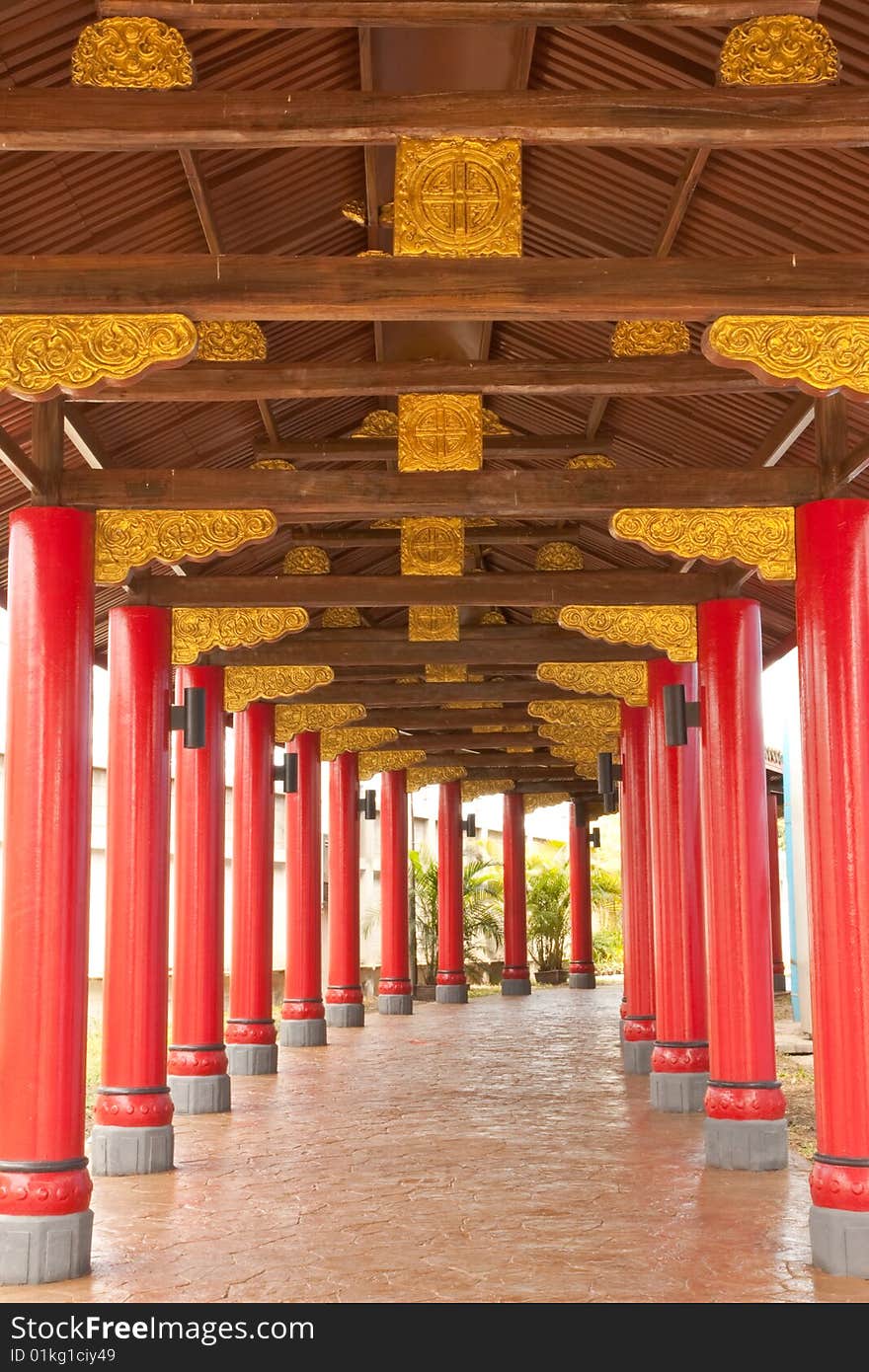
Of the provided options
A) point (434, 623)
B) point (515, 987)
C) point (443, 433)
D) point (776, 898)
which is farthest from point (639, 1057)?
point (776, 898)

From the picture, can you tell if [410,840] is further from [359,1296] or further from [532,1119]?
[359,1296]

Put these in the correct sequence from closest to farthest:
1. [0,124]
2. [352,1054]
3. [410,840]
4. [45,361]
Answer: [0,124] < [45,361] < [352,1054] < [410,840]

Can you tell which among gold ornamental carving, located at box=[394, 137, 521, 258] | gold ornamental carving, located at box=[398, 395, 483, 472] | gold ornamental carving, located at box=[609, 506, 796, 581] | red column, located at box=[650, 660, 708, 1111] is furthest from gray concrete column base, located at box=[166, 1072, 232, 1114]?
gold ornamental carving, located at box=[394, 137, 521, 258]

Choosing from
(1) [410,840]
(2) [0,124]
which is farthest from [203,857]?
(1) [410,840]

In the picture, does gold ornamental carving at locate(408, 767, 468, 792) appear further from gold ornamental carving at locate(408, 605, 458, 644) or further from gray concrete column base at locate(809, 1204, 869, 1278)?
gray concrete column base at locate(809, 1204, 869, 1278)

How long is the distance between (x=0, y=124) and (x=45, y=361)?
1.19 metres

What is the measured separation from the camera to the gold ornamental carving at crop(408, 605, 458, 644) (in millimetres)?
13180

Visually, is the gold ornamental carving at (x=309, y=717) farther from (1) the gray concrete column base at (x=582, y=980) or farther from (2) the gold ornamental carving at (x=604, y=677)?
(1) the gray concrete column base at (x=582, y=980)

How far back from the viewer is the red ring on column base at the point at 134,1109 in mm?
10234

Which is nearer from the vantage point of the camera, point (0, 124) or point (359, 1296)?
point (0, 124)

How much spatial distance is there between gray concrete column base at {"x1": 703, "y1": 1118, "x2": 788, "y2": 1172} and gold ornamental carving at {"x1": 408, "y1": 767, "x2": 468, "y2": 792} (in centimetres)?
1594

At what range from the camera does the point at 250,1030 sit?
16.4 metres

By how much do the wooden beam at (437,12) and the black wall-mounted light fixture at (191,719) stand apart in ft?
17.9

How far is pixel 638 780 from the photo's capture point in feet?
54.2
